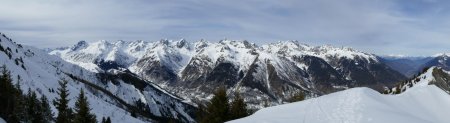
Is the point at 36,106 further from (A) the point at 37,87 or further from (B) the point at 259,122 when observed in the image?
(B) the point at 259,122

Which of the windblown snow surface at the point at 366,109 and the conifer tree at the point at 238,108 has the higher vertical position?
the windblown snow surface at the point at 366,109

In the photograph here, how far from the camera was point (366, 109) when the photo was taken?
96.2ft

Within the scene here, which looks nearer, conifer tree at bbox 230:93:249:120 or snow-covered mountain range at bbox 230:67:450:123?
snow-covered mountain range at bbox 230:67:450:123

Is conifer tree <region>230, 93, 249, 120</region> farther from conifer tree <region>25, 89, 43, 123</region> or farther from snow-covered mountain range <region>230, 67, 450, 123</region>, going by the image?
snow-covered mountain range <region>230, 67, 450, 123</region>

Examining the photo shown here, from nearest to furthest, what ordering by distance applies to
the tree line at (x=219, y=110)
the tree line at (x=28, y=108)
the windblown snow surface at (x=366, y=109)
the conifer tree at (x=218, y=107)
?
the windblown snow surface at (x=366, y=109)
the tree line at (x=219, y=110)
the conifer tree at (x=218, y=107)
the tree line at (x=28, y=108)

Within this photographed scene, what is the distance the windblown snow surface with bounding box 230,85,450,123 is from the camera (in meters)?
28.3

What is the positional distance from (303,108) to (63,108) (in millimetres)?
43952

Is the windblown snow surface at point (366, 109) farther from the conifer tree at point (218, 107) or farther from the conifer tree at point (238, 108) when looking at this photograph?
the conifer tree at point (238, 108)

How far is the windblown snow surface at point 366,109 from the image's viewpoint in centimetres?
2830

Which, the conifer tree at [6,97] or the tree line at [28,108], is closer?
the tree line at [28,108]

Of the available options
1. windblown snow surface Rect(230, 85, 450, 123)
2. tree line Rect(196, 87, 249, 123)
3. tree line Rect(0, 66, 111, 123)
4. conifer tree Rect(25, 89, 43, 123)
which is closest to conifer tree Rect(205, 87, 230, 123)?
tree line Rect(196, 87, 249, 123)

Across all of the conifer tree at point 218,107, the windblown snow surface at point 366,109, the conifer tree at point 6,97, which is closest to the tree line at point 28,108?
the conifer tree at point 6,97

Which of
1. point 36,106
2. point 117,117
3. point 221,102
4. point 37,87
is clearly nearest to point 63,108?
point 36,106

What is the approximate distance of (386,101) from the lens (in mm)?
34875
